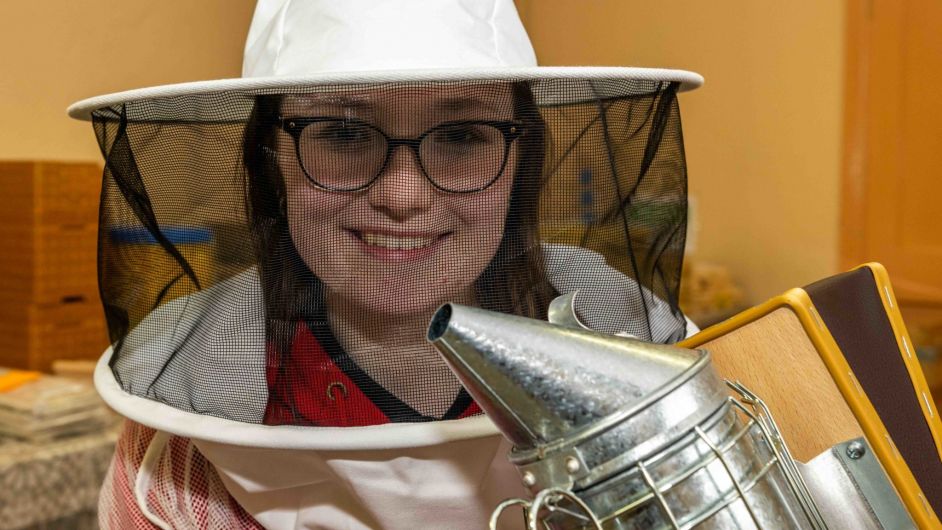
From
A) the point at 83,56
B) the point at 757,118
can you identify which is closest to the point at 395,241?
the point at 83,56

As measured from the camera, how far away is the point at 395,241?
63cm

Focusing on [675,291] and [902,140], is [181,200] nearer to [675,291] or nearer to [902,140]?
[675,291]

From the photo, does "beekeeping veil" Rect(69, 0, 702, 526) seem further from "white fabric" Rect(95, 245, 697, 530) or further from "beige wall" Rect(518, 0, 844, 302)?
"beige wall" Rect(518, 0, 844, 302)

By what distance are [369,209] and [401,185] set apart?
34 millimetres

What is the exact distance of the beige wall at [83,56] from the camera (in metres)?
1.84

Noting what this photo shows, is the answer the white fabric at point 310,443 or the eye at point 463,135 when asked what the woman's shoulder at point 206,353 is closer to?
the white fabric at point 310,443

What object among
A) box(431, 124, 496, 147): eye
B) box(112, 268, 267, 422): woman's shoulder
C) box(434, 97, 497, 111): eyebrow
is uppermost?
box(434, 97, 497, 111): eyebrow

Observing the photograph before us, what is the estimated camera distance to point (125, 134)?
2.25 feet

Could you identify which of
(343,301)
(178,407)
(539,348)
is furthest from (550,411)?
(178,407)

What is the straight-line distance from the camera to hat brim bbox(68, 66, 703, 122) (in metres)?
0.54

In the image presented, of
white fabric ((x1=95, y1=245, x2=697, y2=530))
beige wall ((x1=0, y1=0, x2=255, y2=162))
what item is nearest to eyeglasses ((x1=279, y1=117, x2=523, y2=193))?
white fabric ((x1=95, y1=245, x2=697, y2=530))

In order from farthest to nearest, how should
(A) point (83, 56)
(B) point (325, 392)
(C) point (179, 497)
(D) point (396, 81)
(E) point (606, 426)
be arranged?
(A) point (83, 56)
(C) point (179, 497)
(B) point (325, 392)
(D) point (396, 81)
(E) point (606, 426)

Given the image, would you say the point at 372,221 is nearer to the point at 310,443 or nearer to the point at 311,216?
the point at 311,216

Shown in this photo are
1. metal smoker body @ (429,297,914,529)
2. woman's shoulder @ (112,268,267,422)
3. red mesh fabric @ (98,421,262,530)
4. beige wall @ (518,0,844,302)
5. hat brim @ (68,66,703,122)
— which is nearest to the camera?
metal smoker body @ (429,297,914,529)
